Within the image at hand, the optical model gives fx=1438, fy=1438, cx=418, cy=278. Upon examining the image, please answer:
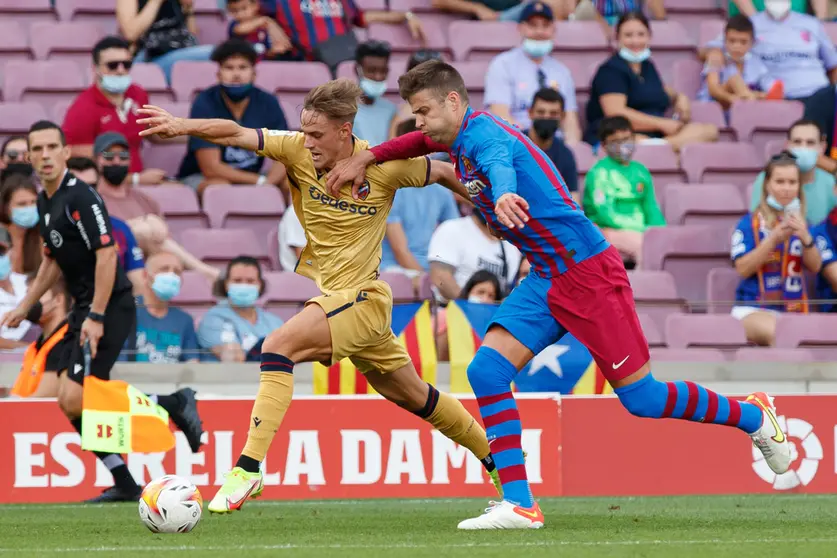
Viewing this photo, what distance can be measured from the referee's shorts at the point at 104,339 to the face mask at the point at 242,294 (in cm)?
148

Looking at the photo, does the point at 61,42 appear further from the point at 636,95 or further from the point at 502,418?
the point at 502,418

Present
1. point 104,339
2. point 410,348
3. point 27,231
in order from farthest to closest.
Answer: point 27,231 < point 410,348 < point 104,339

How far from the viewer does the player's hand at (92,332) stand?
7.81m

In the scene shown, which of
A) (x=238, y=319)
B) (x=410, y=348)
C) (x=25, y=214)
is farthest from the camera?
(x=25, y=214)

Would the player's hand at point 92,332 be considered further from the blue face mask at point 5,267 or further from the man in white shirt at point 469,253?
the man in white shirt at point 469,253

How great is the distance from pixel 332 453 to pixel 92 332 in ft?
5.49

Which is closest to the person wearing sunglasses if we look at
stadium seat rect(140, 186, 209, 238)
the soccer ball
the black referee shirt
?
stadium seat rect(140, 186, 209, 238)

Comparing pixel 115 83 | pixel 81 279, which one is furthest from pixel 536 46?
pixel 81 279

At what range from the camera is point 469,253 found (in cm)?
1014

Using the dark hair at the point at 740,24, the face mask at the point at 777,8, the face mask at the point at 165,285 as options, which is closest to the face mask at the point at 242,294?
the face mask at the point at 165,285

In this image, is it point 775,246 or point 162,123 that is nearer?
point 162,123

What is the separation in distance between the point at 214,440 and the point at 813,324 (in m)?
3.95

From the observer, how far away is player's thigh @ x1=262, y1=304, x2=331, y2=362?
6.31m

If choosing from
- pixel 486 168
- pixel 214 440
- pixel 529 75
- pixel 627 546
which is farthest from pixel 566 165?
pixel 627 546
